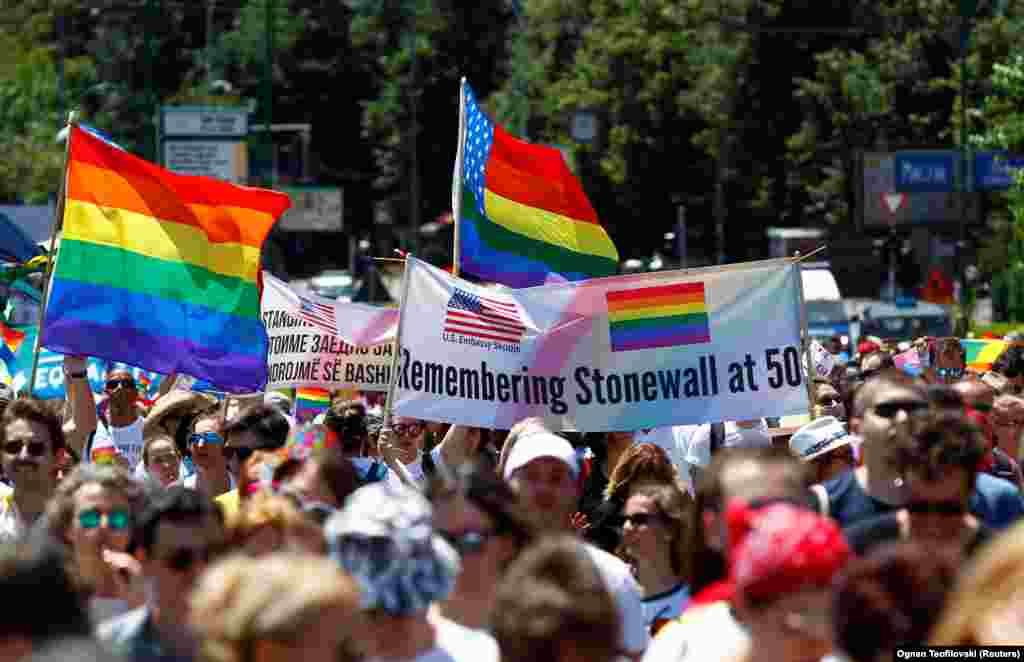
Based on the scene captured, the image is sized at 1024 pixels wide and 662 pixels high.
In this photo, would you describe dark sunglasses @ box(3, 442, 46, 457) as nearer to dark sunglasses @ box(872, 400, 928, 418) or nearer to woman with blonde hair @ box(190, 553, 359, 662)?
dark sunglasses @ box(872, 400, 928, 418)

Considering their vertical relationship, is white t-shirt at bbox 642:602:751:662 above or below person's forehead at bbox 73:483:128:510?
below

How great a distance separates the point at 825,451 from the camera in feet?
30.0

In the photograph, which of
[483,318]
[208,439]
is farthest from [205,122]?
[208,439]

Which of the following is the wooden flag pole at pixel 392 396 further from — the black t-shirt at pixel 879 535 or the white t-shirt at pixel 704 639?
the white t-shirt at pixel 704 639

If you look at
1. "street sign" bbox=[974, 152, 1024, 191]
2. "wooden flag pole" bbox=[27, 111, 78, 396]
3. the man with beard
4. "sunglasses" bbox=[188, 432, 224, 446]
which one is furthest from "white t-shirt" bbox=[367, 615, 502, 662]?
"street sign" bbox=[974, 152, 1024, 191]

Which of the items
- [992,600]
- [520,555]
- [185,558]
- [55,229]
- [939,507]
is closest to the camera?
[992,600]

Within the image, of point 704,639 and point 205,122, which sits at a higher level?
point 205,122

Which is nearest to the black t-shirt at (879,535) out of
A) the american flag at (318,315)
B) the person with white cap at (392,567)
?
the person with white cap at (392,567)

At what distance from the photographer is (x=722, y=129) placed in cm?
6775

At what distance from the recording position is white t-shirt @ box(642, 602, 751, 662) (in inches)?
205

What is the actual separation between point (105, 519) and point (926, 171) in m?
36.8

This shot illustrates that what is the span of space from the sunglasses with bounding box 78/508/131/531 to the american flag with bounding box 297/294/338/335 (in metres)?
6.72

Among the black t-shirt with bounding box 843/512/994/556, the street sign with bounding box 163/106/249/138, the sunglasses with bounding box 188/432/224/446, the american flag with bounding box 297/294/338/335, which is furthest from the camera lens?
the street sign with bounding box 163/106/249/138

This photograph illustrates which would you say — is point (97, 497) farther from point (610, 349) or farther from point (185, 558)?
point (610, 349)
